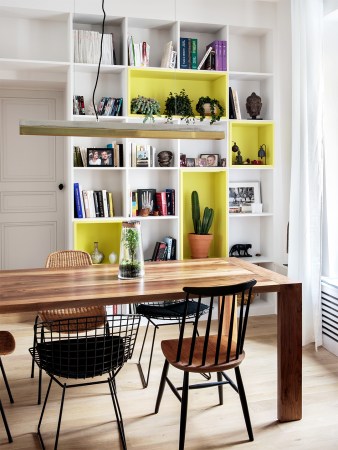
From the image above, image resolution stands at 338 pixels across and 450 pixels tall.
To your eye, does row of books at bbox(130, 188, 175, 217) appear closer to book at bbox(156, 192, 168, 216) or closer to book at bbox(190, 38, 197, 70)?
book at bbox(156, 192, 168, 216)

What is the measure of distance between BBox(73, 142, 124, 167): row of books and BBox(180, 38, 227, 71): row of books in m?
0.99

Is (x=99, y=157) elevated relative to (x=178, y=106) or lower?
lower

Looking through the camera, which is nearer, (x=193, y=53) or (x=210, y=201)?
(x=193, y=53)

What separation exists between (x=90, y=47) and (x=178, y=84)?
902 millimetres

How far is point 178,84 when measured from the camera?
5.09 m

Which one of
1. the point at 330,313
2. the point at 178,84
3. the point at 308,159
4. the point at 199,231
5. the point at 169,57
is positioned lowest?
the point at 330,313

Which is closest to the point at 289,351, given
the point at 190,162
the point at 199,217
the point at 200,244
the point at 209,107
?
the point at 200,244

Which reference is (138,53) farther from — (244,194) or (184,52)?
(244,194)

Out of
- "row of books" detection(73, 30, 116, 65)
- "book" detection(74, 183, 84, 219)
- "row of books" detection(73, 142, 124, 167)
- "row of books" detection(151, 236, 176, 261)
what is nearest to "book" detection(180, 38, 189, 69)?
"row of books" detection(73, 30, 116, 65)

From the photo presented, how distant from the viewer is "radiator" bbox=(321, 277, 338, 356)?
158 inches

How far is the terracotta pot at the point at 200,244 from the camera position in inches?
196

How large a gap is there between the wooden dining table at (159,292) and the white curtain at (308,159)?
101 centimetres

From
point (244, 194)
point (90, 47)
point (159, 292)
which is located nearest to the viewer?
point (159, 292)

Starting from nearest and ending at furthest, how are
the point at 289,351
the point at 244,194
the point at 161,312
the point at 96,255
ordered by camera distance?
the point at 289,351 < the point at 161,312 < the point at 96,255 < the point at 244,194
